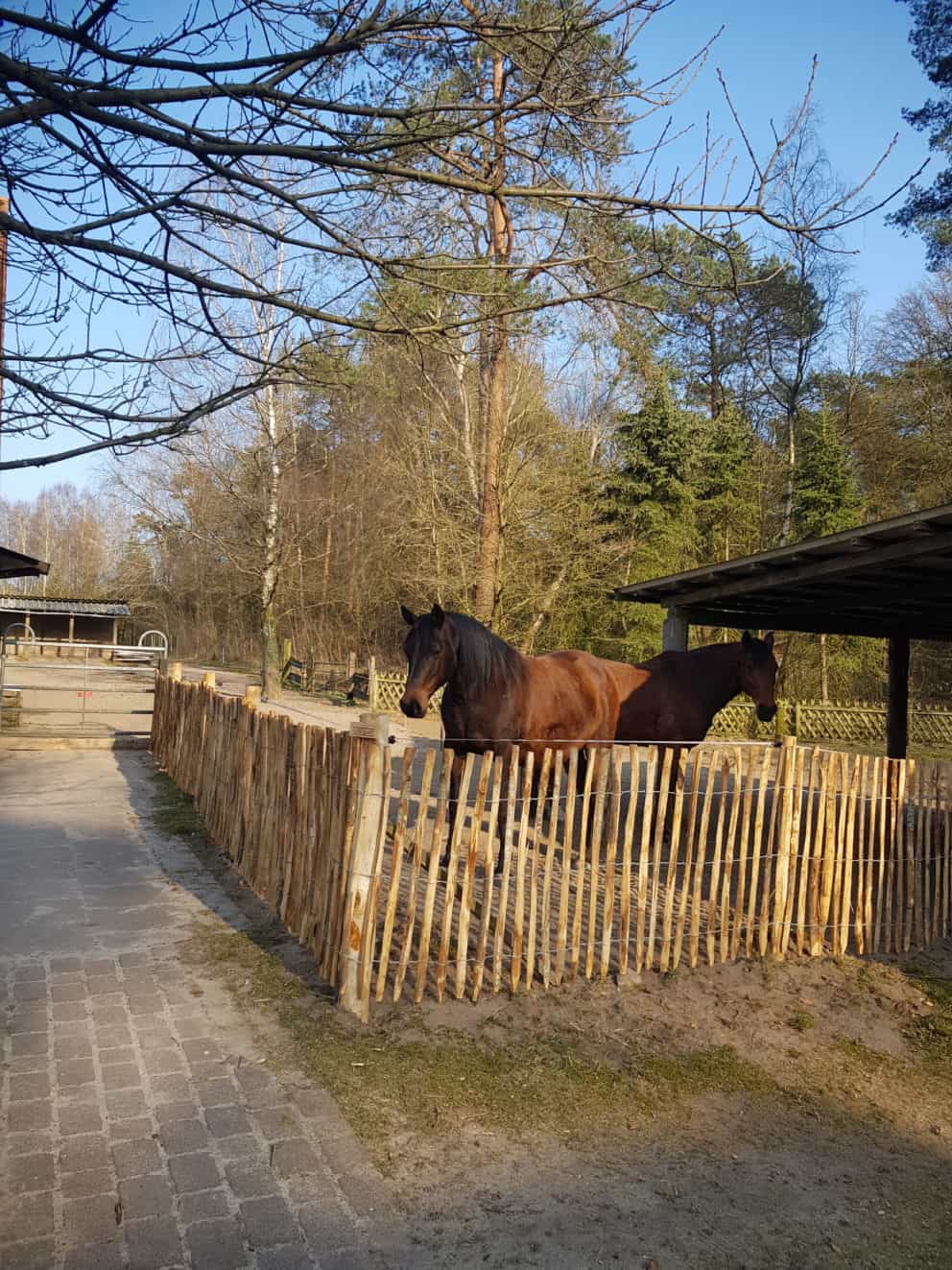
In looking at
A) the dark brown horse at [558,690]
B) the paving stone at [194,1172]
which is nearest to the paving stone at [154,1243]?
the paving stone at [194,1172]

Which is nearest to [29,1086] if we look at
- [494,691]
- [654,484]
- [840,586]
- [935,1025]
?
[494,691]

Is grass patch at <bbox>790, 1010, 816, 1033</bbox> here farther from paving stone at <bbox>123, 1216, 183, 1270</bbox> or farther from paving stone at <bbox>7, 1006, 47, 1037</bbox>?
paving stone at <bbox>7, 1006, 47, 1037</bbox>

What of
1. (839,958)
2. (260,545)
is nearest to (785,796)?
(839,958)

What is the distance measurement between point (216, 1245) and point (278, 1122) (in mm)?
685

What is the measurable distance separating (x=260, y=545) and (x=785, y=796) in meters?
21.6

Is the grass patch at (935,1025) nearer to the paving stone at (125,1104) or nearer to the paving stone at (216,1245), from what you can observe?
the paving stone at (216,1245)

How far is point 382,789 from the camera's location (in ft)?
13.3

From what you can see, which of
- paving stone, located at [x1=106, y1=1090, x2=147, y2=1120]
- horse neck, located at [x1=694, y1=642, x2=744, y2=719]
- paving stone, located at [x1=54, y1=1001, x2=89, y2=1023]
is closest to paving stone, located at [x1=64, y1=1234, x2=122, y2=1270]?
paving stone, located at [x1=106, y1=1090, x2=147, y2=1120]

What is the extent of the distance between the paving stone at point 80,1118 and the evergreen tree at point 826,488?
23.9m

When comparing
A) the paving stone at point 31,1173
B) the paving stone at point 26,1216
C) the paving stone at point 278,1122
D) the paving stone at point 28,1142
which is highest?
the paving stone at point 26,1216

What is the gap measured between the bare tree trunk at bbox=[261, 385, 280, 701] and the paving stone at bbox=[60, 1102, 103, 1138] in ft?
69.4

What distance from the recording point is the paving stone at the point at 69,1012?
3.88 meters

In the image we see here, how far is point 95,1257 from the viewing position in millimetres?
2361

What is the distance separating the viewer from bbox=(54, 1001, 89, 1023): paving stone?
388 centimetres
